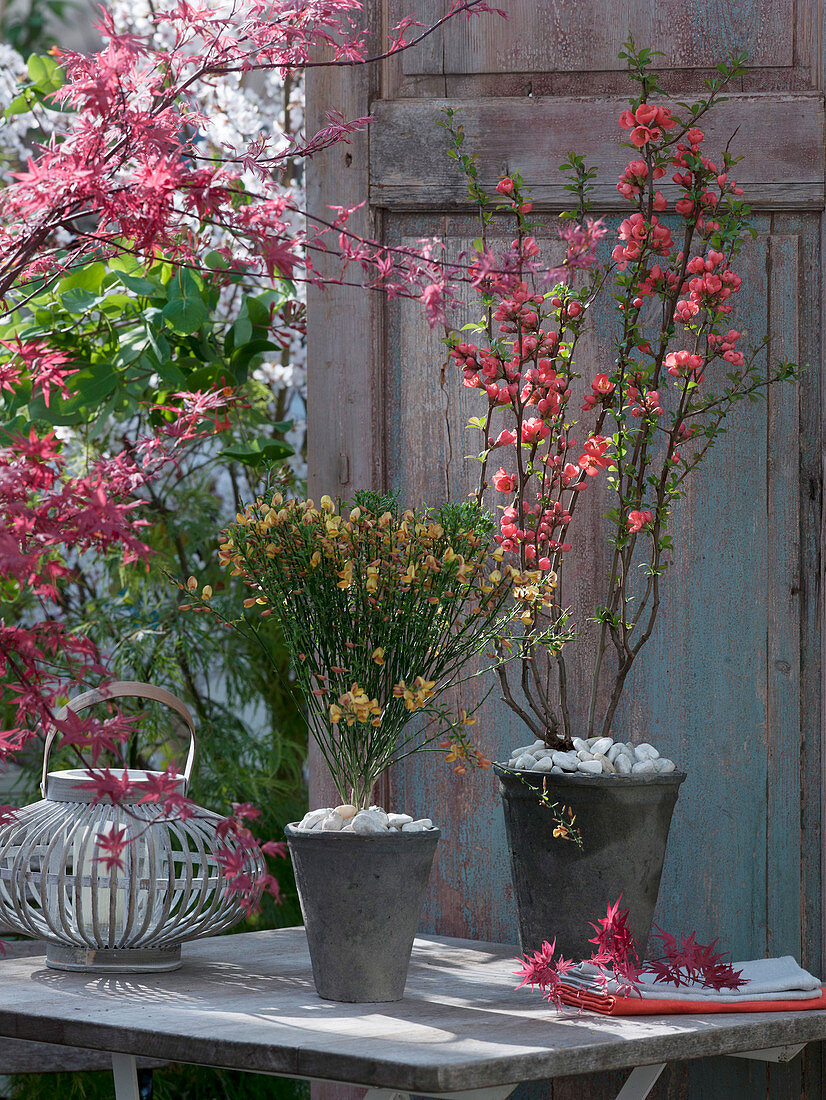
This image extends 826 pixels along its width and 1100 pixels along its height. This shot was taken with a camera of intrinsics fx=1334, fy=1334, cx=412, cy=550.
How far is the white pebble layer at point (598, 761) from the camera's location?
1723 mm

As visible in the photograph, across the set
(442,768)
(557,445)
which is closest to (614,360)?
(557,445)

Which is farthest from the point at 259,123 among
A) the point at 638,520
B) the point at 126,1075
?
the point at 126,1075

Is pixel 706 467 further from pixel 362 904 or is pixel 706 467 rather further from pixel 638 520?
pixel 362 904

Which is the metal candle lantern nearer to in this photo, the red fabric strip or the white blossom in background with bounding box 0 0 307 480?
the red fabric strip

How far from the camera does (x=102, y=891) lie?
1660 mm

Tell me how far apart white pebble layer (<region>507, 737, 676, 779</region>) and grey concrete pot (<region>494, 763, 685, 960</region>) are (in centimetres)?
2

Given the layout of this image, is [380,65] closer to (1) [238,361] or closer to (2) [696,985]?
(1) [238,361]

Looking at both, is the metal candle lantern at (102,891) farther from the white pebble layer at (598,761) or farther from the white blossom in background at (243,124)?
the white blossom in background at (243,124)

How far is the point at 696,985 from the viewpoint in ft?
5.23

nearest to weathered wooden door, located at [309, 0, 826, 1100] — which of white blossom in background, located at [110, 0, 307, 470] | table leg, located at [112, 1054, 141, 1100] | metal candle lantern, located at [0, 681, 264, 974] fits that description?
metal candle lantern, located at [0, 681, 264, 974]

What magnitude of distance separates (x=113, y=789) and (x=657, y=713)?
1.05m

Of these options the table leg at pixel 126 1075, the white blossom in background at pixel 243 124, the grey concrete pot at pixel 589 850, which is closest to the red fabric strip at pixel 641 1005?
the grey concrete pot at pixel 589 850

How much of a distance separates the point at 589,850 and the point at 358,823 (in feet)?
1.08

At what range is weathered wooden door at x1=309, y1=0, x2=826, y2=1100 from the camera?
1968 millimetres
